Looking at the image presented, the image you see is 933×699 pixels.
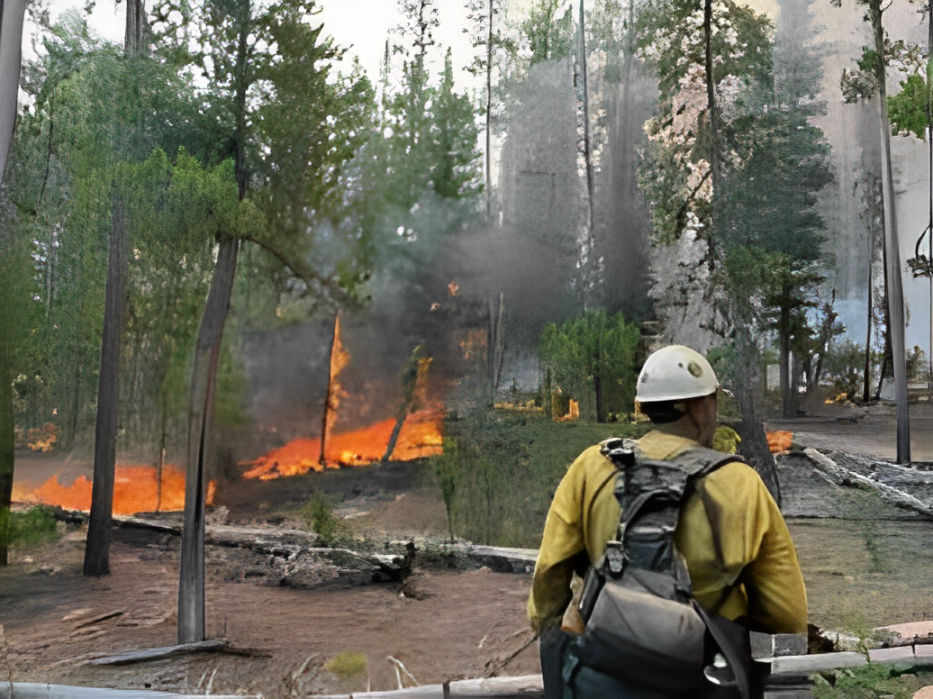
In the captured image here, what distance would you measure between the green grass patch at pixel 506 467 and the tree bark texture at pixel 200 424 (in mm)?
1433

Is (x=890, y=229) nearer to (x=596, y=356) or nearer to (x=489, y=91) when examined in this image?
(x=596, y=356)

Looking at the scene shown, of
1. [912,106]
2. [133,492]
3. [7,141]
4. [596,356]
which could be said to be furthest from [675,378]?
[7,141]

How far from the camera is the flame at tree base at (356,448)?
471cm

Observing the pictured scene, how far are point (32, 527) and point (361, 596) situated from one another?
7.14ft

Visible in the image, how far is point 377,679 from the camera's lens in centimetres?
434

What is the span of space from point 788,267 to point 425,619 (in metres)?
2.78

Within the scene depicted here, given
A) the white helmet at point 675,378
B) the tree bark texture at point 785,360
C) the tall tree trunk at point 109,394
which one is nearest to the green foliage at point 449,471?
the tree bark texture at point 785,360

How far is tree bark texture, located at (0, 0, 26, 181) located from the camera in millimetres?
5117

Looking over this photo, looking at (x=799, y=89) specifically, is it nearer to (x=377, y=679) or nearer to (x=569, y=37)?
(x=569, y=37)

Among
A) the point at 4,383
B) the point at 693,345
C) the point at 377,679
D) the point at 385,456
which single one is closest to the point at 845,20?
the point at 693,345

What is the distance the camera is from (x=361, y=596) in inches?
180

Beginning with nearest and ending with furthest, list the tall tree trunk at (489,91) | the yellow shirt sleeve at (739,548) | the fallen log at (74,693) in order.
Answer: the yellow shirt sleeve at (739,548)
the fallen log at (74,693)
the tall tree trunk at (489,91)

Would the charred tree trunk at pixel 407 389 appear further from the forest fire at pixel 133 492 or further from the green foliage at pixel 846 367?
the green foliage at pixel 846 367

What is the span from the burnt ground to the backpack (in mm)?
2393
